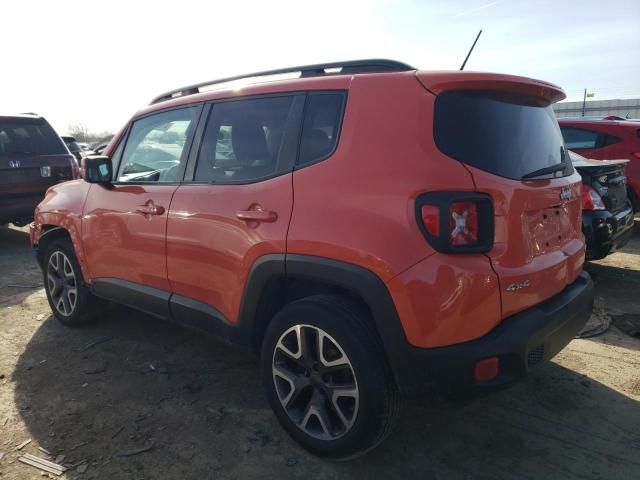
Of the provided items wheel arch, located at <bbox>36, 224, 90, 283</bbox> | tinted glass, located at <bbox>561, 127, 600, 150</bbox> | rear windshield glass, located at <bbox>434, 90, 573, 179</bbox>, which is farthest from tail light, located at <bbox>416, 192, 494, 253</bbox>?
tinted glass, located at <bbox>561, 127, 600, 150</bbox>

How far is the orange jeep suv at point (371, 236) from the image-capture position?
6.51 ft

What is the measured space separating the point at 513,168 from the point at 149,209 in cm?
221

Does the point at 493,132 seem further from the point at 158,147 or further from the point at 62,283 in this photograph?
the point at 62,283

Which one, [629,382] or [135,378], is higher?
[135,378]

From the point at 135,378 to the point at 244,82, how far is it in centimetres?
207

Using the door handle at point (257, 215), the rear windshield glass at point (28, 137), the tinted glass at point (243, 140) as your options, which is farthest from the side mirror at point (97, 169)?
the rear windshield glass at point (28, 137)

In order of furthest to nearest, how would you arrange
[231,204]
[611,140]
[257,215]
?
[611,140]
[231,204]
[257,215]

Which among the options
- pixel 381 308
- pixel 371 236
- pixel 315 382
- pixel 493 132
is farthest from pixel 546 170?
pixel 315 382

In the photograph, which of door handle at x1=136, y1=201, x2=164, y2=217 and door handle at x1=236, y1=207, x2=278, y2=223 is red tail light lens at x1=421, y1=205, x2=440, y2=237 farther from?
door handle at x1=136, y1=201, x2=164, y2=217

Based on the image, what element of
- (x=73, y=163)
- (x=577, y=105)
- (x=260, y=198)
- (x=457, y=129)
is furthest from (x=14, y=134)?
(x=577, y=105)

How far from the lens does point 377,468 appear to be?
7.73 ft

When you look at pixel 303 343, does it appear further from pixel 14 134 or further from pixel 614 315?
pixel 14 134

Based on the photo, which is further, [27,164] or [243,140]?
[27,164]

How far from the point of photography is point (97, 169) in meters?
3.51
